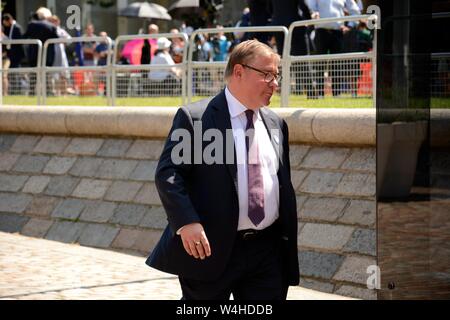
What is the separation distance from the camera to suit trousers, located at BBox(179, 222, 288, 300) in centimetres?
533

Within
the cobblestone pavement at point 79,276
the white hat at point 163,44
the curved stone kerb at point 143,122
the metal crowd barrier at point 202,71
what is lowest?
the cobblestone pavement at point 79,276

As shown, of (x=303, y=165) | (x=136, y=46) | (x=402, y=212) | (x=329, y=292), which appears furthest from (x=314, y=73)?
(x=402, y=212)

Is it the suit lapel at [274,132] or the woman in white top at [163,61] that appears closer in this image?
the suit lapel at [274,132]

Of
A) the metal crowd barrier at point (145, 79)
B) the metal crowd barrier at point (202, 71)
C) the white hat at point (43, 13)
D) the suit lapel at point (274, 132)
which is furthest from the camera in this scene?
the white hat at point (43, 13)

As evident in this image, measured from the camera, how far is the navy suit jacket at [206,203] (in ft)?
17.2

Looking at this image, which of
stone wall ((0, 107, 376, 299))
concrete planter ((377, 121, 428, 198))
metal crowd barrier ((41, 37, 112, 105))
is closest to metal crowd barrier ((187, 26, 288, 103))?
stone wall ((0, 107, 376, 299))

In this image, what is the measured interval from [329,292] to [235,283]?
4.14 m

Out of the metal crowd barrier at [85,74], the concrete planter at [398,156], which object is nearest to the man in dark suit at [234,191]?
the concrete planter at [398,156]

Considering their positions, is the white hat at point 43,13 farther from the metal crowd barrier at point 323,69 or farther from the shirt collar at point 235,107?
the shirt collar at point 235,107

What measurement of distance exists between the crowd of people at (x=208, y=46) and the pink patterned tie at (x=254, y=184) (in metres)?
5.79

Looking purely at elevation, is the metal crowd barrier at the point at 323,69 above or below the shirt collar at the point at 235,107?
below

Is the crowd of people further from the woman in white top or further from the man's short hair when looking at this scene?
the man's short hair

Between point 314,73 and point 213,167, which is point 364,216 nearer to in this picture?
point 314,73

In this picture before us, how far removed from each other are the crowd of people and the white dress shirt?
570 centimetres
